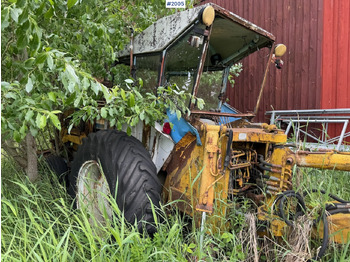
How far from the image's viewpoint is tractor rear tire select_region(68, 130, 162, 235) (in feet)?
7.87

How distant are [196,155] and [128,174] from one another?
0.55m

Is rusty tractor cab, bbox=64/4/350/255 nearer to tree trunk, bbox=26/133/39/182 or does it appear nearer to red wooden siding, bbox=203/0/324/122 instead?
tree trunk, bbox=26/133/39/182

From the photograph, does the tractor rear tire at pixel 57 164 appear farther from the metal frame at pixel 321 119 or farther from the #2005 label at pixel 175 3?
the metal frame at pixel 321 119

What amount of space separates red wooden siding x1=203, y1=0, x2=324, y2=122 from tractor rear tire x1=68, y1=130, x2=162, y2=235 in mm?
3241

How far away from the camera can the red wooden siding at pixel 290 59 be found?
225 inches

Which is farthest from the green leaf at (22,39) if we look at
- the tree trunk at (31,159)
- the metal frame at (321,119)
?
the metal frame at (321,119)

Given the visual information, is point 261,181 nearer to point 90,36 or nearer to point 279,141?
point 279,141

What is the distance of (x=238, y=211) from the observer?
2.50 m

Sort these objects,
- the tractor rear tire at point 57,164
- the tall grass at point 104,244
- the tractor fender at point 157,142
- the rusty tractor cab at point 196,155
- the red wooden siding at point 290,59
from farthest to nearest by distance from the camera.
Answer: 1. the red wooden siding at point 290,59
2. the tractor rear tire at point 57,164
3. the tractor fender at point 157,142
4. the rusty tractor cab at point 196,155
5. the tall grass at point 104,244

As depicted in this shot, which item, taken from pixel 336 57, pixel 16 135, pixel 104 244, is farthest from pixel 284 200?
pixel 336 57

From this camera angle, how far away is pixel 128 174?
2.46 meters

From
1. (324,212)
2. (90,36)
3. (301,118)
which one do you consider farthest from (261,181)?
(301,118)

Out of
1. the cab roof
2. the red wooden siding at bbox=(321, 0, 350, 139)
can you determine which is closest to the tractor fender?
the cab roof

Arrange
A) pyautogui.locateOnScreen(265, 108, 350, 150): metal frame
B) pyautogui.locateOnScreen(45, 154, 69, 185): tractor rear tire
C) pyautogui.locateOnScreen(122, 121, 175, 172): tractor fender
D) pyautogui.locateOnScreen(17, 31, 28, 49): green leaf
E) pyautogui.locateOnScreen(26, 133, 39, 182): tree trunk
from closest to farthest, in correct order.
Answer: pyautogui.locateOnScreen(17, 31, 28, 49): green leaf
pyautogui.locateOnScreen(122, 121, 175, 172): tractor fender
pyautogui.locateOnScreen(26, 133, 39, 182): tree trunk
pyautogui.locateOnScreen(45, 154, 69, 185): tractor rear tire
pyautogui.locateOnScreen(265, 108, 350, 150): metal frame
